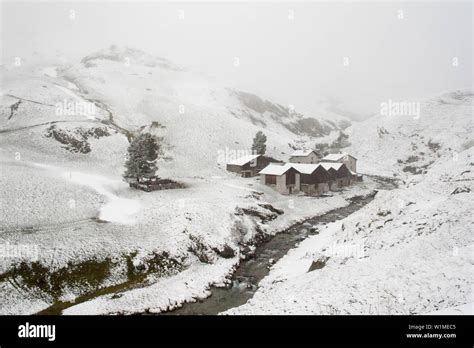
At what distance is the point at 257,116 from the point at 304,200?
93233mm

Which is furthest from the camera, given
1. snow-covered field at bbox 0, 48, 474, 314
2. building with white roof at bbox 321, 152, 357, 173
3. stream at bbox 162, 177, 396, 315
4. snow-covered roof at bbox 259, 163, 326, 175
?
building with white roof at bbox 321, 152, 357, 173

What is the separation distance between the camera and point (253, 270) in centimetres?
3100

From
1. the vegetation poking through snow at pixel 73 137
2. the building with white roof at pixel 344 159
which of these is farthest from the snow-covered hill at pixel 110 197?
the building with white roof at pixel 344 159

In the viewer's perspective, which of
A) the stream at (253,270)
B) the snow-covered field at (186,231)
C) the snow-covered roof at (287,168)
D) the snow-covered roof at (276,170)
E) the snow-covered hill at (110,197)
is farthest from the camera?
the snow-covered roof at (287,168)

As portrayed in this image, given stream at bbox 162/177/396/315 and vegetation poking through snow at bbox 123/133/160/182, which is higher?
vegetation poking through snow at bbox 123/133/160/182

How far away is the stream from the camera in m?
24.4

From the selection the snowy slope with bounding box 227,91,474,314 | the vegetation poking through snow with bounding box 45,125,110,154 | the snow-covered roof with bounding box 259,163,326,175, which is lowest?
the snow-covered roof with bounding box 259,163,326,175

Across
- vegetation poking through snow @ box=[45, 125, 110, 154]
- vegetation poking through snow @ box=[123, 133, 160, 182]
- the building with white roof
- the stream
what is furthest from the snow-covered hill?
the building with white roof

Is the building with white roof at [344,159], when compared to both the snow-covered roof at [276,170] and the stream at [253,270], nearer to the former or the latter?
the snow-covered roof at [276,170]

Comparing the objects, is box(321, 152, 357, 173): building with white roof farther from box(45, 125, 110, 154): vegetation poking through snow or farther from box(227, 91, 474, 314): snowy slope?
box(45, 125, 110, 154): vegetation poking through snow

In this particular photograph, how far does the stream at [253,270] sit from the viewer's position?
24438 mm

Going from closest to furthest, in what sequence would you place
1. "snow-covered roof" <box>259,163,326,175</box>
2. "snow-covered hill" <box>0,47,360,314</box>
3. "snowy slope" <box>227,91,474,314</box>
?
1. "snowy slope" <box>227,91,474,314</box>
2. "snow-covered hill" <box>0,47,360,314</box>
3. "snow-covered roof" <box>259,163,326,175</box>

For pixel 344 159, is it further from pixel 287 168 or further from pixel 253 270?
pixel 253 270

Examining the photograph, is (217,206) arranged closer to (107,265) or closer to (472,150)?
(107,265)
